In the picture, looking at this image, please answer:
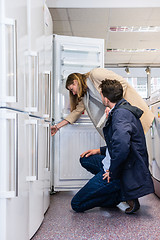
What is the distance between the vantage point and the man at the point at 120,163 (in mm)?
1971

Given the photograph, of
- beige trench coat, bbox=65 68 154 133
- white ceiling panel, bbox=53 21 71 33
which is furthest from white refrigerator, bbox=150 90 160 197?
white ceiling panel, bbox=53 21 71 33

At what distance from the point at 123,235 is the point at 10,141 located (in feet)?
3.36

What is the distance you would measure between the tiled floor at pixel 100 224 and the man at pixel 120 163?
0.32 feet

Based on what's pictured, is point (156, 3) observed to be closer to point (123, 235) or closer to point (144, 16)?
point (144, 16)

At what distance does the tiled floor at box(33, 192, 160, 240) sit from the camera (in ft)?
5.97

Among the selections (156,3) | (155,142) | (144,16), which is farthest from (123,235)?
(144,16)

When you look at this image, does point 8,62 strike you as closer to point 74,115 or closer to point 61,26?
point 74,115

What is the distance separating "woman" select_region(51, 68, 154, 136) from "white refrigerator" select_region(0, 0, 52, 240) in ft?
2.10

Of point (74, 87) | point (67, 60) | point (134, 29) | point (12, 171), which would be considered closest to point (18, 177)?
point (12, 171)

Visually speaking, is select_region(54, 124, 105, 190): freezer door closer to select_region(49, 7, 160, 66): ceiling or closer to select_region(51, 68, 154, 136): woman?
select_region(51, 68, 154, 136): woman

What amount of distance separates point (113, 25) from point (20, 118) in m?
4.70

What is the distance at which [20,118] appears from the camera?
4.93 ft

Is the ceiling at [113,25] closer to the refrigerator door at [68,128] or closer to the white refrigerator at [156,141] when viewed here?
the refrigerator door at [68,128]

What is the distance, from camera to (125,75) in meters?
9.09
